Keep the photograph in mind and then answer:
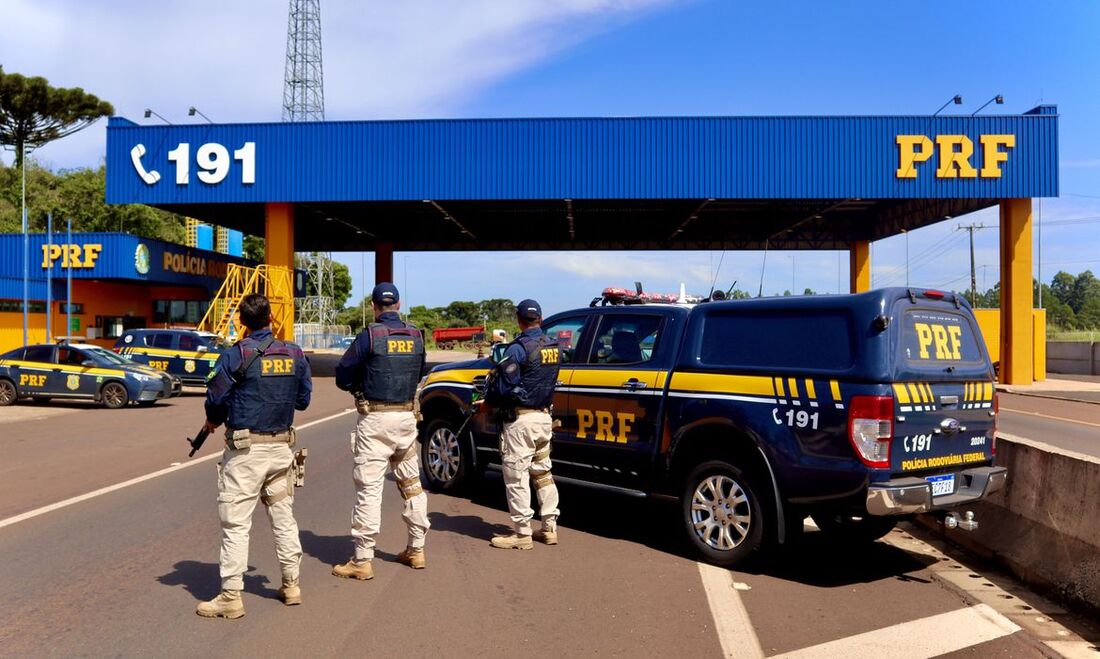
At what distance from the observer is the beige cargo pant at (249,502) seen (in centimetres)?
519

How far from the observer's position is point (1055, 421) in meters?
18.4

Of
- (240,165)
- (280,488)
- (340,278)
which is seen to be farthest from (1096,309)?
(280,488)

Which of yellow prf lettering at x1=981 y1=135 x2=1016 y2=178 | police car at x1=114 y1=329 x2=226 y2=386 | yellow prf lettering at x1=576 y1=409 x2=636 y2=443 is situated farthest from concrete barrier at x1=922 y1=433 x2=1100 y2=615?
yellow prf lettering at x1=981 y1=135 x2=1016 y2=178

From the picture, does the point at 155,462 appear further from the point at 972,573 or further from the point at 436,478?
the point at 972,573

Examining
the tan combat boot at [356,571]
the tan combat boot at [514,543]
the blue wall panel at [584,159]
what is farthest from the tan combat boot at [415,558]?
the blue wall panel at [584,159]

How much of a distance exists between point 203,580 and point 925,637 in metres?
4.64

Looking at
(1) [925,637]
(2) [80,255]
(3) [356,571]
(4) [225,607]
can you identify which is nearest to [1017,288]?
(1) [925,637]

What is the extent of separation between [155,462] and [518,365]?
699cm

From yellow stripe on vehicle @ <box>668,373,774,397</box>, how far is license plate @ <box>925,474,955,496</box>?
1.23 meters

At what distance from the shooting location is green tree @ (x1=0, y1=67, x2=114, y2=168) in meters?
66.8

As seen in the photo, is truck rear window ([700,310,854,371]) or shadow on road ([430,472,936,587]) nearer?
truck rear window ([700,310,854,371])

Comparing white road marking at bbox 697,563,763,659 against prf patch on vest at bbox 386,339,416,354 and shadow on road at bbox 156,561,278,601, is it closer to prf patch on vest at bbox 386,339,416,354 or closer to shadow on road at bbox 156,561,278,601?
prf patch on vest at bbox 386,339,416,354

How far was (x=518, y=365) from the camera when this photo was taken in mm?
6906

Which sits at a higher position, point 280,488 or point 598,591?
point 280,488
